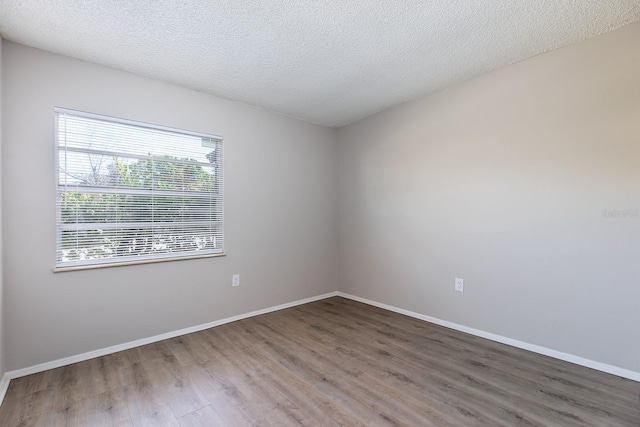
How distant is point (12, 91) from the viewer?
2.07 m

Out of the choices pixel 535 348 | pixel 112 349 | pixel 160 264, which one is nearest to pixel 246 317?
pixel 160 264

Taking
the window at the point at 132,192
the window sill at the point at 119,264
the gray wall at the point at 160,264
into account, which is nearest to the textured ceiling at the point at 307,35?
the gray wall at the point at 160,264

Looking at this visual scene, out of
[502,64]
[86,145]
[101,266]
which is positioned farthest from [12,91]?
[502,64]

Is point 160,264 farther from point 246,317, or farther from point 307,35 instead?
point 307,35

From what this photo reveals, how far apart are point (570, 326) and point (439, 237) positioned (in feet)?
4.00

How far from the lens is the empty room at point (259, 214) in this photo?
181 cm

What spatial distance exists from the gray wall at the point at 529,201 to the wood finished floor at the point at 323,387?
1.14ft

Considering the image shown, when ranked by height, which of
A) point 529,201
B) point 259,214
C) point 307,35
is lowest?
point 259,214

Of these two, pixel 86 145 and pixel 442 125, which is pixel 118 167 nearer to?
pixel 86 145

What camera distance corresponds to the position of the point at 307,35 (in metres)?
2.04

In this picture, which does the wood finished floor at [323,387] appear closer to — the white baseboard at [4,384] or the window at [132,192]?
the white baseboard at [4,384]

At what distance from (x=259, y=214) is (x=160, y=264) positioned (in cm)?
115

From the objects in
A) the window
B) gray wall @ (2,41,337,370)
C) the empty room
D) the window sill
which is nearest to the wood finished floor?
the empty room

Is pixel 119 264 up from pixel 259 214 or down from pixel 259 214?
down
